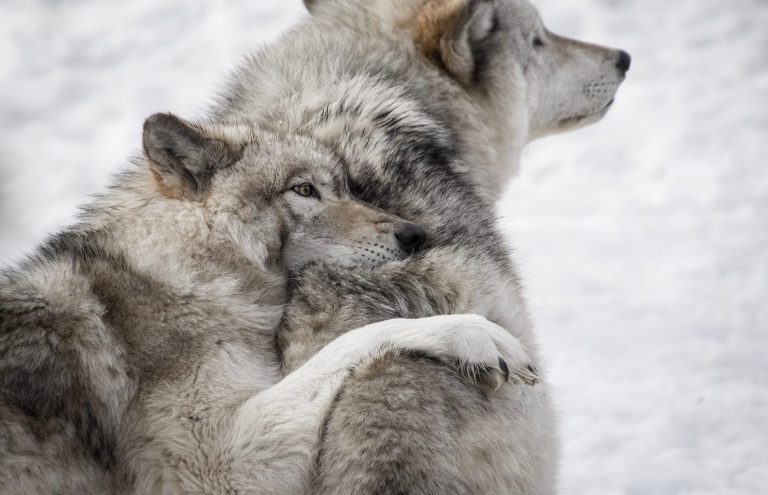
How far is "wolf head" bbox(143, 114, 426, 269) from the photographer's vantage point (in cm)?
313

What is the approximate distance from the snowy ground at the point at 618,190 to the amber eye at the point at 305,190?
157 cm

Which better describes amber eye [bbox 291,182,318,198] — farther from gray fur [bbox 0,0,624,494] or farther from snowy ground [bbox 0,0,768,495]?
snowy ground [bbox 0,0,768,495]

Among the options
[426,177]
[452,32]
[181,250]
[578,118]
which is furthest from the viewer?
[578,118]

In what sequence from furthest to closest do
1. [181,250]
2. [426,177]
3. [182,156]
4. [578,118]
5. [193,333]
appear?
1. [578,118]
2. [426,177]
3. [182,156]
4. [181,250]
5. [193,333]

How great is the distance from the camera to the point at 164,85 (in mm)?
7281

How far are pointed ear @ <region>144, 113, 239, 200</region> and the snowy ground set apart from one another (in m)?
1.87

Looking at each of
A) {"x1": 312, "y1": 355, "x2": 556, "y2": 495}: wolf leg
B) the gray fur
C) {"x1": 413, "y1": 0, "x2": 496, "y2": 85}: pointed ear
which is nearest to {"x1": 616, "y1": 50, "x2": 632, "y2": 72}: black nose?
{"x1": 413, "y1": 0, "x2": 496, "y2": 85}: pointed ear

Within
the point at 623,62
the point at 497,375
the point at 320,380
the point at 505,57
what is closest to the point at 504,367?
the point at 497,375

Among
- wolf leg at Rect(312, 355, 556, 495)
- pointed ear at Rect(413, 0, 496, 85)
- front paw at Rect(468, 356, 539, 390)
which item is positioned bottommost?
wolf leg at Rect(312, 355, 556, 495)

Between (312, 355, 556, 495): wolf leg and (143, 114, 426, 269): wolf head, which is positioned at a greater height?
(143, 114, 426, 269): wolf head

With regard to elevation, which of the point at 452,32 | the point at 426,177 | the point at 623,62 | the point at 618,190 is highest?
the point at 618,190

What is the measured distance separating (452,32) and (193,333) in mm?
1977

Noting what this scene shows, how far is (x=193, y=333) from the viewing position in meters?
2.87

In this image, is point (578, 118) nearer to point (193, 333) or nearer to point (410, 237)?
point (410, 237)
